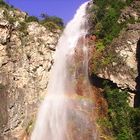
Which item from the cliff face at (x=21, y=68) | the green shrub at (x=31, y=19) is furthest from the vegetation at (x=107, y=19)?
the green shrub at (x=31, y=19)

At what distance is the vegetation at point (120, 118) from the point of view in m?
24.3

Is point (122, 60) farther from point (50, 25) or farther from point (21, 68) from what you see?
point (50, 25)

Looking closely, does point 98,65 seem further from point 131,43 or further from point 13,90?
point 13,90

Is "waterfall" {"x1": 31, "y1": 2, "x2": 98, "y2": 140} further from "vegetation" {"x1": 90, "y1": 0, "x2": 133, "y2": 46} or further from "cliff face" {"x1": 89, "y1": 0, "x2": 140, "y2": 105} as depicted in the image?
"cliff face" {"x1": 89, "y1": 0, "x2": 140, "y2": 105}

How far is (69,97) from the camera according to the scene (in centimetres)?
2692

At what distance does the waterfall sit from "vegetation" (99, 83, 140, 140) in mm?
1201

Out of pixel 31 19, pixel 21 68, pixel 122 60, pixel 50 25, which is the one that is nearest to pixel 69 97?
pixel 21 68

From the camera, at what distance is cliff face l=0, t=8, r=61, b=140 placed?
25391mm

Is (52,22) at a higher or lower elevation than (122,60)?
higher

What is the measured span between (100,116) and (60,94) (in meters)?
3.69

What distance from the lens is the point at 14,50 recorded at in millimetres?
27422

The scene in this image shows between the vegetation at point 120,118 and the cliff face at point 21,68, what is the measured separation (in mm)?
5042

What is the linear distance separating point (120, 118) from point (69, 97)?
13.6ft

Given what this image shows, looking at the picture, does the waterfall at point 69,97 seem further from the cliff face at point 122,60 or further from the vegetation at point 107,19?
the cliff face at point 122,60
